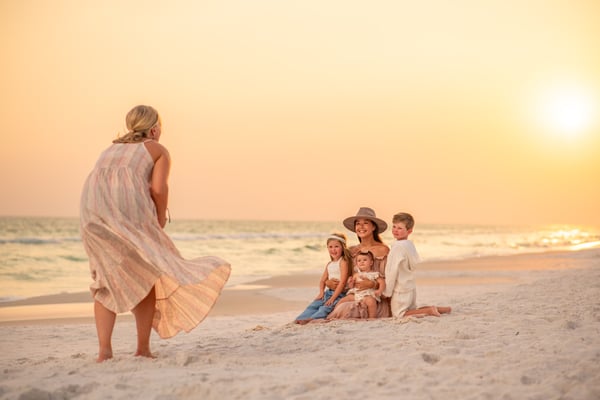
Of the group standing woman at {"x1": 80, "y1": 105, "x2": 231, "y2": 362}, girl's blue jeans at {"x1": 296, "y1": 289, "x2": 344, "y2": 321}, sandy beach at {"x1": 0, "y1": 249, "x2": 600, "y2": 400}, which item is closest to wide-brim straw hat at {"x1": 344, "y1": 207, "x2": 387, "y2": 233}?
girl's blue jeans at {"x1": 296, "y1": 289, "x2": 344, "y2": 321}

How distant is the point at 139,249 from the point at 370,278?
3.04 metres

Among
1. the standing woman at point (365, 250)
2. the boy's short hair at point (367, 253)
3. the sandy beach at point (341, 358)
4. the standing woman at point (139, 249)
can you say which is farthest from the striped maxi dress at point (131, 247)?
the boy's short hair at point (367, 253)

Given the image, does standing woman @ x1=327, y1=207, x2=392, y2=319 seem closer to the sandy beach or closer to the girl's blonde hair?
the girl's blonde hair

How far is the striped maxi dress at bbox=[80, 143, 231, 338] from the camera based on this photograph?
454 cm

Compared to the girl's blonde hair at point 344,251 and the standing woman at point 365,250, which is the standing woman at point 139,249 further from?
the girl's blonde hair at point 344,251

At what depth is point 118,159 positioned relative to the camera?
470 centimetres

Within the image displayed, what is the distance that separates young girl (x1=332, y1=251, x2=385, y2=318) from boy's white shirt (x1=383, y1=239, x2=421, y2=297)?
94 mm

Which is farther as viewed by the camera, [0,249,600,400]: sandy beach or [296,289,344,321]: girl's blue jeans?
[296,289,344,321]: girl's blue jeans

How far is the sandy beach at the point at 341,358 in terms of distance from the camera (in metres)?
3.86

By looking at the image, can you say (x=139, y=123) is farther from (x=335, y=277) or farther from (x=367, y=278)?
(x=335, y=277)

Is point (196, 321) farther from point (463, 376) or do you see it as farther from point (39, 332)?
point (39, 332)

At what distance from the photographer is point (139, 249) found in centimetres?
453

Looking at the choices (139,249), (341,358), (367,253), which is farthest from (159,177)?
(367,253)

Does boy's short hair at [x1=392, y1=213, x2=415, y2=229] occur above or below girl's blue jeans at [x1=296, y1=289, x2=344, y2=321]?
above
